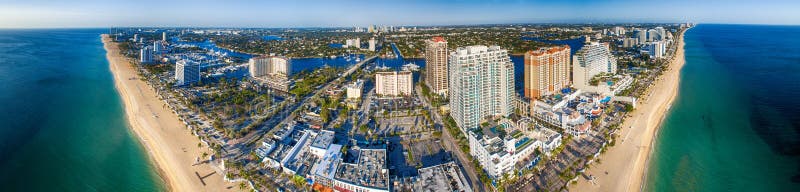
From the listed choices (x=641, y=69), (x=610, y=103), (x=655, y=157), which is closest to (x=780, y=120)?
(x=610, y=103)

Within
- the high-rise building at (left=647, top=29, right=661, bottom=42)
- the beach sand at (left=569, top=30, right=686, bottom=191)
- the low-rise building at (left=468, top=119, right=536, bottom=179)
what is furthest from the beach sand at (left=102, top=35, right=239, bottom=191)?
the high-rise building at (left=647, top=29, right=661, bottom=42)

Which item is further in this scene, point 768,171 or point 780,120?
point 780,120

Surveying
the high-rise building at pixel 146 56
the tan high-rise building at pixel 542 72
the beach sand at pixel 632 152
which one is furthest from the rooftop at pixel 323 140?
the high-rise building at pixel 146 56

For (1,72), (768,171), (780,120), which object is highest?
(1,72)

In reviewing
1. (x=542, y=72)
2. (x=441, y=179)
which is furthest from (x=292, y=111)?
(x=542, y=72)

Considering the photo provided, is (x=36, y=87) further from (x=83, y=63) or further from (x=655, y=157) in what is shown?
(x=655, y=157)

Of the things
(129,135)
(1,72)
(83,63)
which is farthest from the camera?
(83,63)

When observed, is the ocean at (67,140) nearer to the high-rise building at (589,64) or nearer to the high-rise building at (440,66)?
the high-rise building at (440,66)
